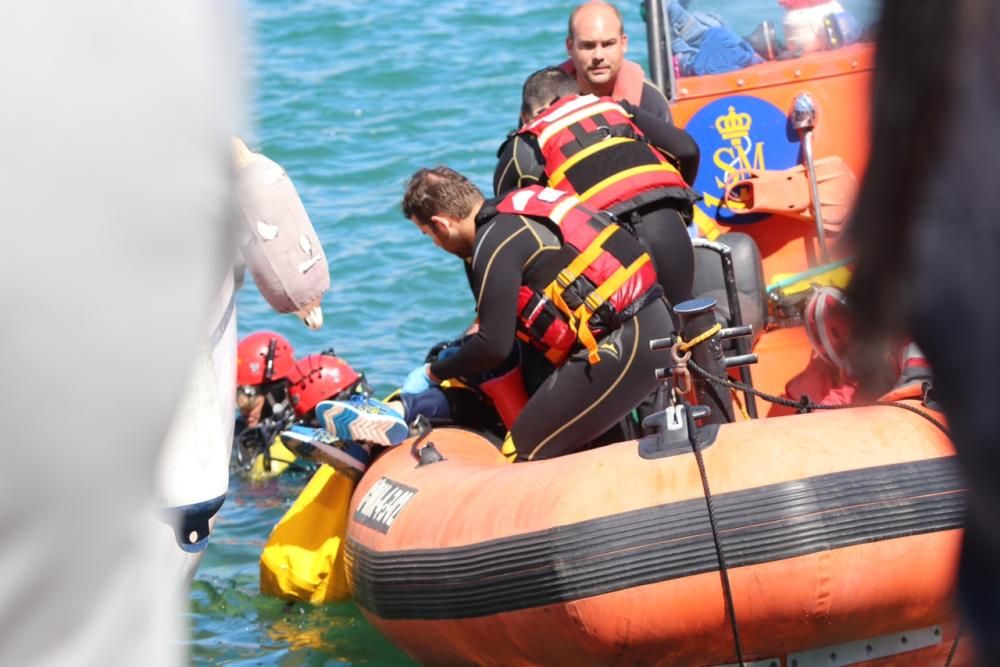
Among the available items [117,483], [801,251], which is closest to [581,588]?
[801,251]

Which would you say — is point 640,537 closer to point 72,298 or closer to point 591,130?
point 591,130

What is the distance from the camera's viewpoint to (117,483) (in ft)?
2.45

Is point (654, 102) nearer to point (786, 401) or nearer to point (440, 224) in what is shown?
point (440, 224)

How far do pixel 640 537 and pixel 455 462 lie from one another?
1.13 meters

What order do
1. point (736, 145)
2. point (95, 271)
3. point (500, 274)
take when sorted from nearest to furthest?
point (95, 271) → point (500, 274) → point (736, 145)

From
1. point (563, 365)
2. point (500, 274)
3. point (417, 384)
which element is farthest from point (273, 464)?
point (500, 274)

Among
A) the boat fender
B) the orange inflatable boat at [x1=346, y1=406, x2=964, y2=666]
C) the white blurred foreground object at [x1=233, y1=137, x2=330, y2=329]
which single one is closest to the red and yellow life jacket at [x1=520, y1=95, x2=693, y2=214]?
the orange inflatable boat at [x1=346, y1=406, x2=964, y2=666]

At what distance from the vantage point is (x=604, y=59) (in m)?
5.22

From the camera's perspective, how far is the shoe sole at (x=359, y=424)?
4684mm

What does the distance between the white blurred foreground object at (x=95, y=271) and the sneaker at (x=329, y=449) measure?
4.01m

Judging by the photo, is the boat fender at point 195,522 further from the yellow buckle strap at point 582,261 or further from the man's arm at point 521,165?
the man's arm at point 521,165

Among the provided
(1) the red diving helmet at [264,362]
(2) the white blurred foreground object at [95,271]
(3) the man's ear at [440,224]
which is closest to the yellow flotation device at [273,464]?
(1) the red diving helmet at [264,362]

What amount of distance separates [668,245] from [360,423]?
3.72 feet

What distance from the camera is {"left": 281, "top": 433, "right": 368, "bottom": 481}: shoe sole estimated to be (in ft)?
15.7
